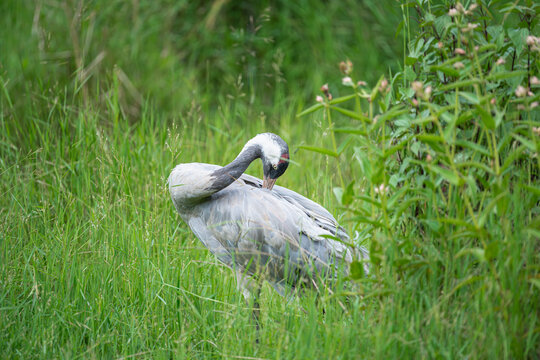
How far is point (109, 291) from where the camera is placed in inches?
130

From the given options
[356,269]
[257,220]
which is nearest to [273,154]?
[257,220]

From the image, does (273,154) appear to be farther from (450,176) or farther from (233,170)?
(450,176)

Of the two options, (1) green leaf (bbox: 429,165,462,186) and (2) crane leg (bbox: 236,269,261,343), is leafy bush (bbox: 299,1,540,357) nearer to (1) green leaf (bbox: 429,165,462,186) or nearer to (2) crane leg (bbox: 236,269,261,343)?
(1) green leaf (bbox: 429,165,462,186)

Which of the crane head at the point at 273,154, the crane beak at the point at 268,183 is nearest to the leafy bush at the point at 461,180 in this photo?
the crane head at the point at 273,154

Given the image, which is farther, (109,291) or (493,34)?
(109,291)

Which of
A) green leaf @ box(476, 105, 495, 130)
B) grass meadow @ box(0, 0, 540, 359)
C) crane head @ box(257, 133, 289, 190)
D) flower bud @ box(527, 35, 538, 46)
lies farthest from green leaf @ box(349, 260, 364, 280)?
crane head @ box(257, 133, 289, 190)

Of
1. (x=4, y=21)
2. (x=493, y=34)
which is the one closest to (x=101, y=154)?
(x=493, y=34)

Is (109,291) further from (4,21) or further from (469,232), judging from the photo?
(4,21)

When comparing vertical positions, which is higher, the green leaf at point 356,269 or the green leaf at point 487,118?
the green leaf at point 487,118

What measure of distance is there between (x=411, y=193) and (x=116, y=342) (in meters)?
1.65

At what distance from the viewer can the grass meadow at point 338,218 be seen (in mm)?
2338

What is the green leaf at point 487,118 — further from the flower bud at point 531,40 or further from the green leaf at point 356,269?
the green leaf at point 356,269

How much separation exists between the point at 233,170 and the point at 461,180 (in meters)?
1.79

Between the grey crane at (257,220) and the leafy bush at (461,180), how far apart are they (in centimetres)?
84
